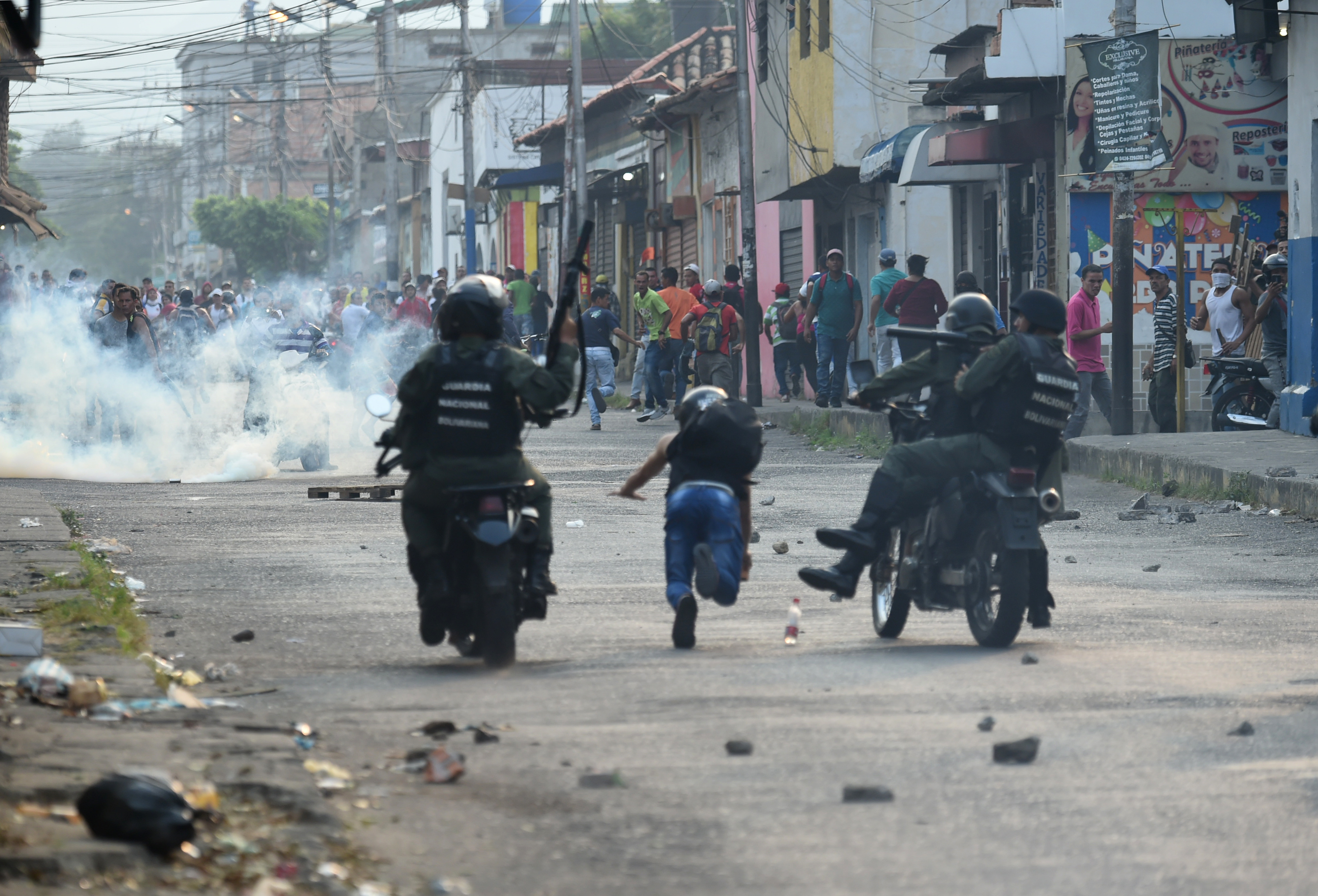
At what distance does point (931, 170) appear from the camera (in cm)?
2464

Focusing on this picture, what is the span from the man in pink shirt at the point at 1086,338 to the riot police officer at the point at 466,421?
457 inches

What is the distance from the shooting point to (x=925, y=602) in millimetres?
8180

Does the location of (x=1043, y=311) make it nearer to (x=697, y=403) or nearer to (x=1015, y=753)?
(x=697, y=403)

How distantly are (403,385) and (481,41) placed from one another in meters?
80.9

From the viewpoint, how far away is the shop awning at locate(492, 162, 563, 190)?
48.1 meters

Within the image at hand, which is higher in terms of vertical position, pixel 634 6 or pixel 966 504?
pixel 634 6

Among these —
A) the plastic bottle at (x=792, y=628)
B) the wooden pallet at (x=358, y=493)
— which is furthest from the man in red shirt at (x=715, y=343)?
the plastic bottle at (x=792, y=628)

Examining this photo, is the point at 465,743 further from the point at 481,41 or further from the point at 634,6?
the point at 481,41

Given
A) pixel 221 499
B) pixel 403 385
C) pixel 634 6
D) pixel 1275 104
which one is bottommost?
pixel 221 499

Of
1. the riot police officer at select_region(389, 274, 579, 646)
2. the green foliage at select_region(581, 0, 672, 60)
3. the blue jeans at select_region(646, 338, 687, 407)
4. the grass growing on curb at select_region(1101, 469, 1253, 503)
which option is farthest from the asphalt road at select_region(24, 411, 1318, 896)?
the green foliage at select_region(581, 0, 672, 60)

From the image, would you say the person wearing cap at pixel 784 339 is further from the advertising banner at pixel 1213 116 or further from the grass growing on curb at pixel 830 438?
the advertising banner at pixel 1213 116

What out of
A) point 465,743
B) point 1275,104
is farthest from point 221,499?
point 1275,104

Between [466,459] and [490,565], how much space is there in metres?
0.43

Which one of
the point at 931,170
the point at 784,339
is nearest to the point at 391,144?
the point at 784,339
